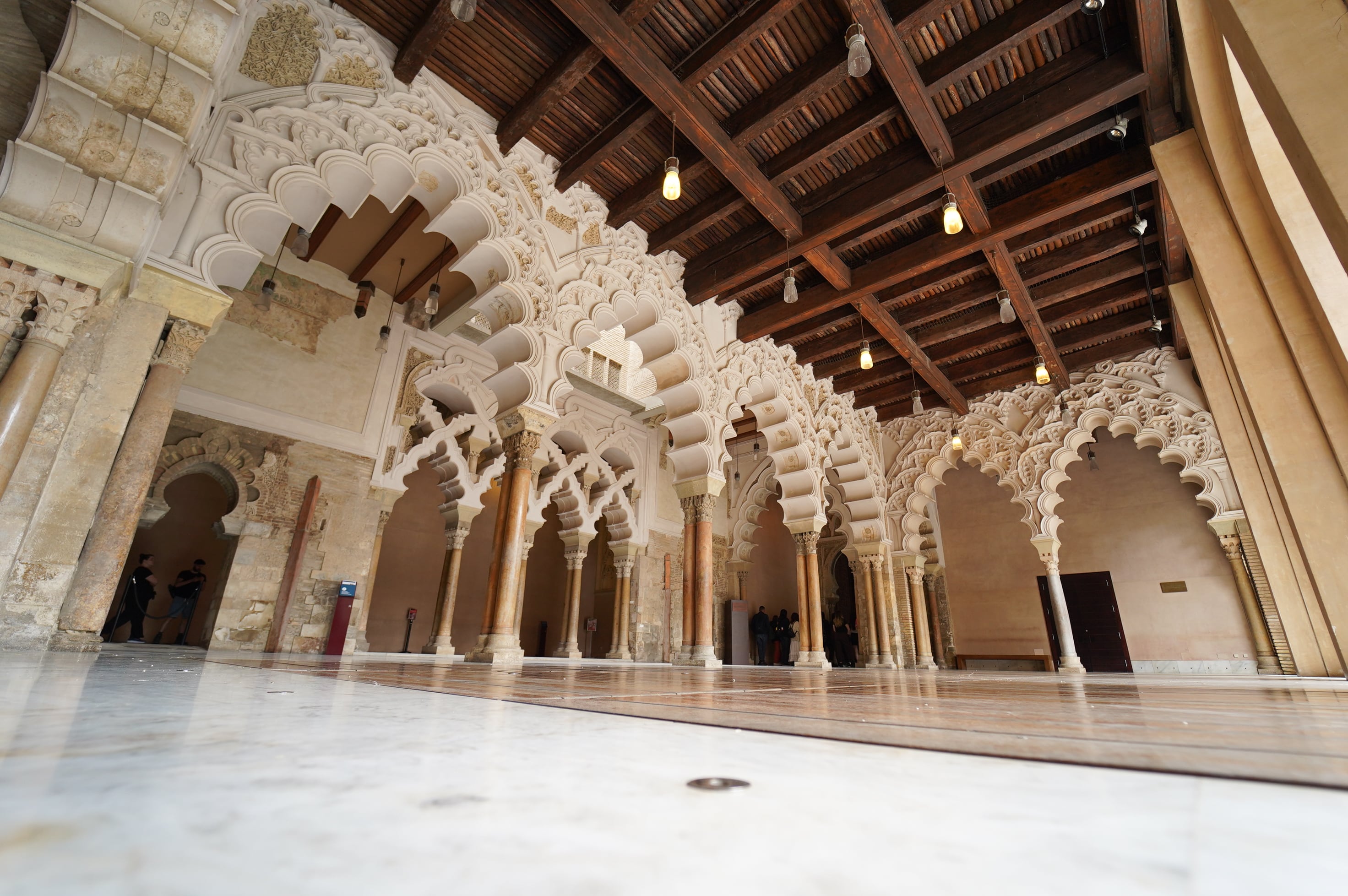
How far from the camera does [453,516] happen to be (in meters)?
9.44

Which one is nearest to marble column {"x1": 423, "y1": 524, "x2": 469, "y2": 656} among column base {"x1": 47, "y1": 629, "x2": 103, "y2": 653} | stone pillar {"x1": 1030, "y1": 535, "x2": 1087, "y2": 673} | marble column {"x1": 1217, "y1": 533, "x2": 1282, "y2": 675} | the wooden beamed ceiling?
column base {"x1": 47, "y1": 629, "x2": 103, "y2": 653}

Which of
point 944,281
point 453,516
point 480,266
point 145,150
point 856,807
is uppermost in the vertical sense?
point 944,281

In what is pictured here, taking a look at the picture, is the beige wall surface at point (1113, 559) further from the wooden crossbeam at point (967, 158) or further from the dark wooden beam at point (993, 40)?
the dark wooden beam at point (993, 40)

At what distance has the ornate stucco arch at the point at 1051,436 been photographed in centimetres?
929

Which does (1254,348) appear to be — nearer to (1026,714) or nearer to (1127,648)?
(1026,714)

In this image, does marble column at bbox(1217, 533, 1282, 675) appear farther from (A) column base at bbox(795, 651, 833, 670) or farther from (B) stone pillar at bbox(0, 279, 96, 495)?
(B) stone pillar at bbox(0, 279, 96, 495)

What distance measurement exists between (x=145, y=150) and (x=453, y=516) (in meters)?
6.58

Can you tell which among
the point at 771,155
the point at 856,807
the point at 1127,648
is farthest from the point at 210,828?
the point at 1127,648

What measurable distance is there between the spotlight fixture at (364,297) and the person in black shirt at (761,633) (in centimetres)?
1001

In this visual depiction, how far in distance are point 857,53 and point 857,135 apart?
187cm

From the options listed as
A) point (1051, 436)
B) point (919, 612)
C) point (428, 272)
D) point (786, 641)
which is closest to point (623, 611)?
point (786, 641)

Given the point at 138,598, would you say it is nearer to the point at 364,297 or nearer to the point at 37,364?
the point at 364,297

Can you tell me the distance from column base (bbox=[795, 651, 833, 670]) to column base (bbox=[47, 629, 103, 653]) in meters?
7.17

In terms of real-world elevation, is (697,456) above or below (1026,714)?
above
